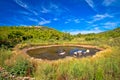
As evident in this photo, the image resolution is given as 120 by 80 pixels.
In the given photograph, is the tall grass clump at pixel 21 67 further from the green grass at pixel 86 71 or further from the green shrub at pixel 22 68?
the green grass at pixel 86 71

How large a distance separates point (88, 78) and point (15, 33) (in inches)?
737

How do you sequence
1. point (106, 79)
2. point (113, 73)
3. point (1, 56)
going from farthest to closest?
point (1, 56)
point (113, 73)
point (106, 79)

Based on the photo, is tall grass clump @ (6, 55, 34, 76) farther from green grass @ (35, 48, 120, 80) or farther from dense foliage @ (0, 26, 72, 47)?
dense foliage @ (0, 26, 72, 47)

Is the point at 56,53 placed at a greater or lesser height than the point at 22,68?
greater

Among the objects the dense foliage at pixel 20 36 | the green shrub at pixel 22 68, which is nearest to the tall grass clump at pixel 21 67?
the green shrub at pixel 22 68

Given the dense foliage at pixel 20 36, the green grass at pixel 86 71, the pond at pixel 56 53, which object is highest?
the dense foliage at pixel 20 36

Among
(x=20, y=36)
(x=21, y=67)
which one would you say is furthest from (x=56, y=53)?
(x=20, y=36)

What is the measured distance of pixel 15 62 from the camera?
8.12 meters

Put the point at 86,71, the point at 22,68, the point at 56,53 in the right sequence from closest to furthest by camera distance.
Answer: the point at 86,71 → the point at 22,68 → the point at 56,53

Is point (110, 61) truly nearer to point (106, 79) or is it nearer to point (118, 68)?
point (118, 68)

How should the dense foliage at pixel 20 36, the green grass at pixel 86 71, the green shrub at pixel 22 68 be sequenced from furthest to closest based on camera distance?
1. the dense foliage at pixel 20 36
2. the green shrub at pixel 22 68
3. the green grass at pixel 86 71

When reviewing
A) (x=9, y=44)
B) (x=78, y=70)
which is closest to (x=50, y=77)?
(x=78, y=70)

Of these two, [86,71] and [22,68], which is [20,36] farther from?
[86,71]

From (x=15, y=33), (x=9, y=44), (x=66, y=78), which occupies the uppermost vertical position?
(x=15, y=33)
